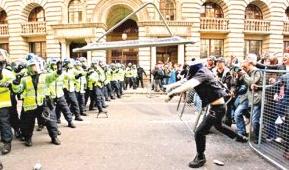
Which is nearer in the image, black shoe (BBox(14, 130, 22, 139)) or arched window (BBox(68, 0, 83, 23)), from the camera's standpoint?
black shoe (BBox(14, 130, 22, 139))

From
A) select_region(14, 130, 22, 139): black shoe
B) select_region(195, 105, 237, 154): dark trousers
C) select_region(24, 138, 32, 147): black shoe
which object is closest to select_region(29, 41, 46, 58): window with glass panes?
select_region(14, 130, 22, 139): black shoe

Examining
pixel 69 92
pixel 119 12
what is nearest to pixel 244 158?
pixel 69 92

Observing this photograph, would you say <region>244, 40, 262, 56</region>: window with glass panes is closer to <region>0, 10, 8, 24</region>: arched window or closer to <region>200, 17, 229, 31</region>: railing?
<region>200, 17, 229, 31</region>: railing

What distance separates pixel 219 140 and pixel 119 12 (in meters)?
25.1

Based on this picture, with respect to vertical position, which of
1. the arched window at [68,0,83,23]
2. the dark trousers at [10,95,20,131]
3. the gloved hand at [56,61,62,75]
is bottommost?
the dark trousers at [10,95,20,131]

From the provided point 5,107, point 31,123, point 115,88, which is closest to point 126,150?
point 31,123

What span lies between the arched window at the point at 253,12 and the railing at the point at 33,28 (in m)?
18.9

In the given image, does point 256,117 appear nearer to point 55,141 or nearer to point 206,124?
point 206,124

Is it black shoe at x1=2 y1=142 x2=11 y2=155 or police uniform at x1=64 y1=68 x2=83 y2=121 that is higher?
police uniform at x1=64 y1=68 x2=83 y2=121

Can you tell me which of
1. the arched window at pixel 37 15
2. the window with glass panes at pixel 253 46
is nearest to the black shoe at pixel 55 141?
the window with glass panes at pixel 253 46

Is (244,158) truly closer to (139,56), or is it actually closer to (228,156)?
(228,156)

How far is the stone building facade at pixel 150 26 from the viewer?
1122 inches

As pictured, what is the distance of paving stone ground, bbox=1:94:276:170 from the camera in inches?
251

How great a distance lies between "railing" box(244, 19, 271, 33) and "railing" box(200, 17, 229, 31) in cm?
194
